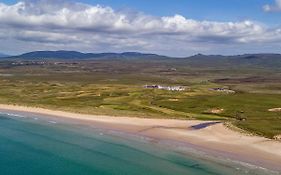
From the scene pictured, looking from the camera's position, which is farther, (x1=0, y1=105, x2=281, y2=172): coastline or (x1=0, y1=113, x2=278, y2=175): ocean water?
(x1=0, y1=105, x2=281, y2=172): coastline

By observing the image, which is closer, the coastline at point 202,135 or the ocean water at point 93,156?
the ocean water at point 93,156

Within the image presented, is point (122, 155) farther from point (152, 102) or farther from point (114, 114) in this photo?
point (152, 102)

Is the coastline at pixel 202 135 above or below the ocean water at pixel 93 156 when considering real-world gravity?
above

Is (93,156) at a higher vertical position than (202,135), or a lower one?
lower

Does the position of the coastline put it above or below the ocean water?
above

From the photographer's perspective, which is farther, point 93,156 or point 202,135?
point 202,135
